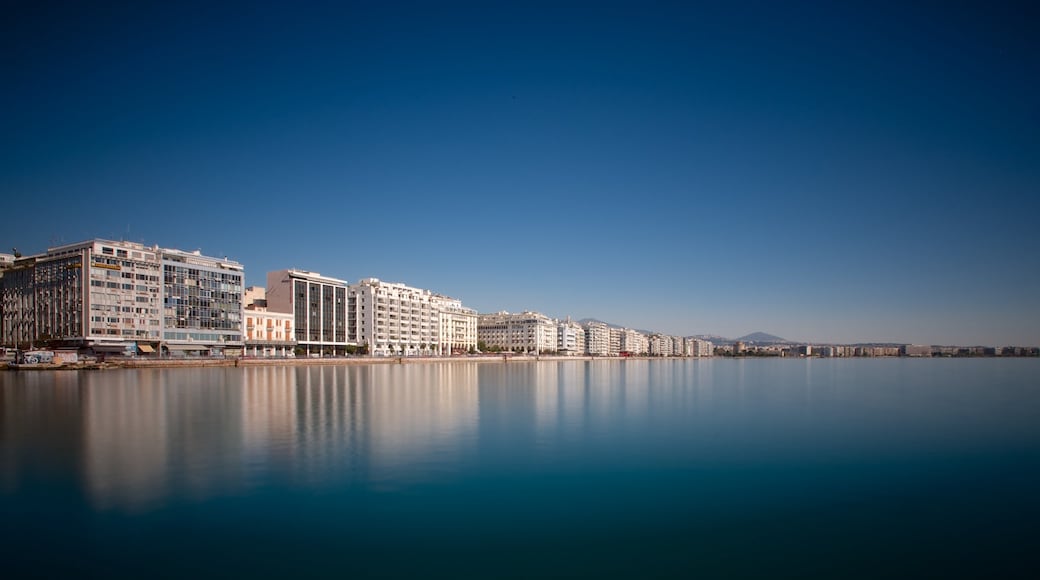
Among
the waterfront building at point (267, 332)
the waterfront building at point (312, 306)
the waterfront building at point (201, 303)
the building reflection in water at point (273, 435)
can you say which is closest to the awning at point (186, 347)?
the waterfront building at point (201, 303)

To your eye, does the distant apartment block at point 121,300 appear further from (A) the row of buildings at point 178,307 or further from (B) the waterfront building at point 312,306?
(B) the waterfront building at point 312,306

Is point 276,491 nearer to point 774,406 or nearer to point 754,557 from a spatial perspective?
point 754,557

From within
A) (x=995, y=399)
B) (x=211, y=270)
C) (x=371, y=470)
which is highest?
(x=211, y=270)

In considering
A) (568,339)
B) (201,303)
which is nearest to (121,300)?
(201,303)

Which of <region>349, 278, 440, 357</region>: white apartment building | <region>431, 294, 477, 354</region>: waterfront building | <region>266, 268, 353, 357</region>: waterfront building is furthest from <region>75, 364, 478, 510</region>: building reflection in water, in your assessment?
<region>431, 294, 477, 354</region>: waterfront building

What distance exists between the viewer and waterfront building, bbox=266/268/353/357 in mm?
84875

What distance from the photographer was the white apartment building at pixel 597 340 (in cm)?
17975

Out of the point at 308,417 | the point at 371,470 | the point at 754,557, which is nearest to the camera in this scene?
the point at 754,557

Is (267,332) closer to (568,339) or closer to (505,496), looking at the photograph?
(505,496)

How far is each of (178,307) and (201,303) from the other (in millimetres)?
2950

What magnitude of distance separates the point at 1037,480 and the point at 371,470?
1452cm

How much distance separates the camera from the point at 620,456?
1514 centimetres

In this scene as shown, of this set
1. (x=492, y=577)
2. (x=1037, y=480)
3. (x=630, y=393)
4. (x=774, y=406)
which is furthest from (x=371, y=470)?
(x=630, y=393)

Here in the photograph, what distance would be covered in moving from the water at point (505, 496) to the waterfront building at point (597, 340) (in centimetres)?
15781
